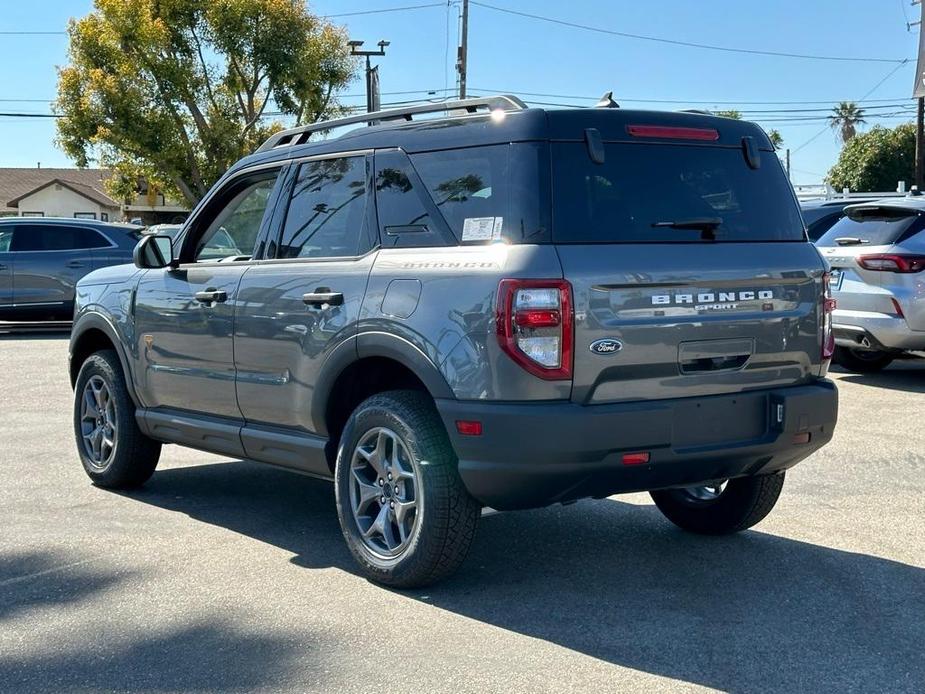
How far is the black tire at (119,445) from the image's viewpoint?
6.96 metres

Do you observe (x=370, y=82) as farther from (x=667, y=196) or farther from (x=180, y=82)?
(x=667, y=196)

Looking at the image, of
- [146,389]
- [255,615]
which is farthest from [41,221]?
[255,615]

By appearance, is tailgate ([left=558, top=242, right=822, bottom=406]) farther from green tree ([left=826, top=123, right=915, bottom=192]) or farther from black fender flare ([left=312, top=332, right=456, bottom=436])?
green tree ([left=826, top=123, right=915, bottom=192])

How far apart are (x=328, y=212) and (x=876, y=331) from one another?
266 inches

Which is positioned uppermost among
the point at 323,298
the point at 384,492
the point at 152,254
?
the point at 152,254

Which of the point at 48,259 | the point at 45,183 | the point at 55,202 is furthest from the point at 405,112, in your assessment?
the point at 45,183

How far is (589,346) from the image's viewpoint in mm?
4484

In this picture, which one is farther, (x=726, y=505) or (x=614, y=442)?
(x=726, y=505)

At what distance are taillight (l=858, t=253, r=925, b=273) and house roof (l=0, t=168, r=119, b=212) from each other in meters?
61.0

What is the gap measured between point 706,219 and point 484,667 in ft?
6.75

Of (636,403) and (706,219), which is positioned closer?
(636,403)

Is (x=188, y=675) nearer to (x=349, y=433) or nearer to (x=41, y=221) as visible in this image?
(x=349, y=433)

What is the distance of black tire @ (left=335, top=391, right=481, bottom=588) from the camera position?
4.79 m

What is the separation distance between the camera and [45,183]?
227 ft
